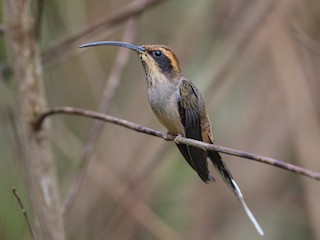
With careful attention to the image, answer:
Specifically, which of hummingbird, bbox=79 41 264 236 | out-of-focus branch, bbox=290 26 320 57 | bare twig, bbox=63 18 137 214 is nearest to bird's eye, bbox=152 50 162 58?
hummingbird, bbox=79 41 264 236

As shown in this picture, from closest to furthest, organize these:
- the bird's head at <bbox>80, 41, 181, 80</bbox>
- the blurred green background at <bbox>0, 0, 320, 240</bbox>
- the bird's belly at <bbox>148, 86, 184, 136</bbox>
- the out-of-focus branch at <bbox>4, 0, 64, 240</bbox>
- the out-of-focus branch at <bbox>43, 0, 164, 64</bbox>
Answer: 1. the out-of-focus branch at <bbox>4, 0, 64, 240</bbox>
2. the bird's belly at <bbox>148, 86, 184, 136</bbox>
3. the bird's head at <bbox>80, 41, 181, 80</bbox>
4. the out-of-focus branch at <bbox>43, 0, 164, 64</bbox>
5. the blurred green background at <bbox>0, 0, 320, 240</bbox>

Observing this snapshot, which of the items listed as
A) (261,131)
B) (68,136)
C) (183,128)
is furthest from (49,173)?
(261,131)

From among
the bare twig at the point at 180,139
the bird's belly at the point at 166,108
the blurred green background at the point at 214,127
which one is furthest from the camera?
the blurred green background at the point at 214,127

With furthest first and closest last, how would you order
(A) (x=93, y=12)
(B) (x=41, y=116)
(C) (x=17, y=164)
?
(A) (x=93, y=12) → (C) (x=17, y=164) → (B) (x=41, y=116)

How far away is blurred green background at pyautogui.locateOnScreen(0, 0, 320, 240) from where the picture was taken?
4348 mm

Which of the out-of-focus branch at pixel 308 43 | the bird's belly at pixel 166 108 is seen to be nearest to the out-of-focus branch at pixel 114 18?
the bird's belly at pixel 166 108

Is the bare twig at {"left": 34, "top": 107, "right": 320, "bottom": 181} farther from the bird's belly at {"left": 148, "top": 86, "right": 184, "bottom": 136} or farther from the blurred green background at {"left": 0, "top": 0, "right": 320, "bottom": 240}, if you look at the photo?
the blurred green background at {"left": 0, "top": 0, "right": 320, "bottom": 240}

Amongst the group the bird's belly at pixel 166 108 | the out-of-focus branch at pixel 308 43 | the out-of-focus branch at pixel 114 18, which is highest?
the out-of-focus branch at pixel 114 18

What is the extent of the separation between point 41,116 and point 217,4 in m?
2.75

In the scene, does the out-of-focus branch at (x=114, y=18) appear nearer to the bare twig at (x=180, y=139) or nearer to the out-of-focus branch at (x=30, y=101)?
the out-of-focus branch at (x=30, y=101)

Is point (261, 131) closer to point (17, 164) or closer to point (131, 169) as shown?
point (131, 169)

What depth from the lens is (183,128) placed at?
108 inches

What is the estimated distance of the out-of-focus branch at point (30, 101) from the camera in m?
2.60

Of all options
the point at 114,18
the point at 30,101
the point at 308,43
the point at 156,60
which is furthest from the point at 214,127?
the point at 30,101
